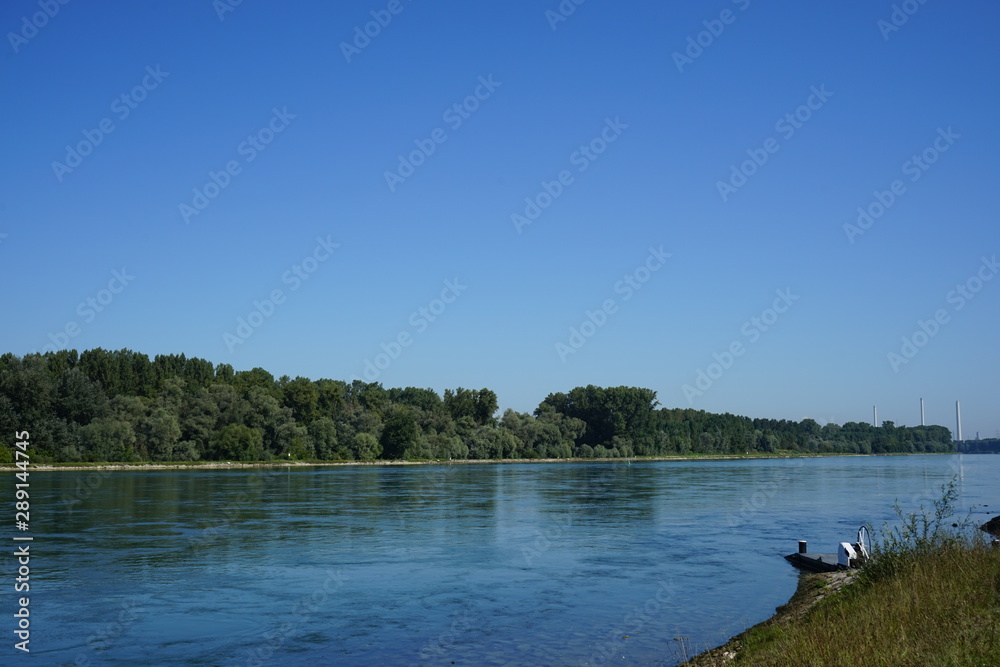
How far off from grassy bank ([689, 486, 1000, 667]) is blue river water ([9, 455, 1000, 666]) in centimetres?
216

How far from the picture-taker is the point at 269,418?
120688 millimetres

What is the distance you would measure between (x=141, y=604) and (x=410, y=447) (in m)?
116

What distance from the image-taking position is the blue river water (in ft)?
57.7

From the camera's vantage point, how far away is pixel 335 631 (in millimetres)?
18891

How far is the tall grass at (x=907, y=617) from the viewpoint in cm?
1103

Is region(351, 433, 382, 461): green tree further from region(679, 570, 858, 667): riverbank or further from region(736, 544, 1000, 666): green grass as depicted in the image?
region(736, 544, 1000, 666): green grass

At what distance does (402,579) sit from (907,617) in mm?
15649

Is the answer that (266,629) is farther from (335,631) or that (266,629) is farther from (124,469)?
(124,469)

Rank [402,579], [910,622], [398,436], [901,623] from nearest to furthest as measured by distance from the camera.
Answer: [901,623], [910,622], [402,579], [398,436]

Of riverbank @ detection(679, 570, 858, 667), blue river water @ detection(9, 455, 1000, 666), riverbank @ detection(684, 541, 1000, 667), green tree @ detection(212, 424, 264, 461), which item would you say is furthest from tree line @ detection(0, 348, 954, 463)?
riverbank @ detection(684, 541, 1000, 667)

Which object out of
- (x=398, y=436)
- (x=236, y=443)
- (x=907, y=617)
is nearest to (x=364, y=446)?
(x=398, y=436)

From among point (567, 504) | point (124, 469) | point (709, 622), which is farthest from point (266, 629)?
point (124, 469)

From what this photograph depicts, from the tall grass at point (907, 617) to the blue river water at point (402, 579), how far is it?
2991 mm

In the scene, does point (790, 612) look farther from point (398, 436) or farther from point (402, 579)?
point (398, 436)
